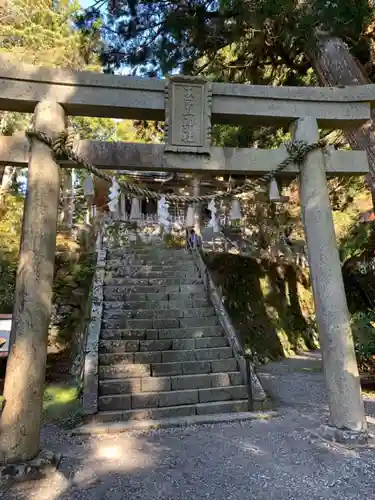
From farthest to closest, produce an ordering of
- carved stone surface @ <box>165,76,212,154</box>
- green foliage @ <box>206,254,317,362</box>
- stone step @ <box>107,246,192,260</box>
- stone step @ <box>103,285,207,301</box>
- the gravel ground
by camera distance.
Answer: green foliage @ <box>206,254,317,362</box> < stone step @ <box>107,246,192,260</box> < stone step @ <box>103,285,207,301</box> < carved stone surface @ <box>165,76,212,154</box> < the gravel ground

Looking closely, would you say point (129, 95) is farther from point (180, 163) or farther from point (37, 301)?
point (37, 301)

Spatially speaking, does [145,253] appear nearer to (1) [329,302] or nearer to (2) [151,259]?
(2) [151,259]

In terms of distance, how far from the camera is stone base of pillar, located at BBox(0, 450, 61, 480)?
338 centimetres

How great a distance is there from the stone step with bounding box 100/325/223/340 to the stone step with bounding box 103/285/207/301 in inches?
46.6

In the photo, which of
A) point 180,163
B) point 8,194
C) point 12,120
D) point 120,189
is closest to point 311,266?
point 180,163

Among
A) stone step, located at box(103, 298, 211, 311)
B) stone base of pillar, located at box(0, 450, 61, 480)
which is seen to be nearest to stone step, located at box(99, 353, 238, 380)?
stone step, located at box(103, 298, 211, 311)

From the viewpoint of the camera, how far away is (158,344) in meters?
6.83

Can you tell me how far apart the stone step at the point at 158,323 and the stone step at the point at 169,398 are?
5.96 feet

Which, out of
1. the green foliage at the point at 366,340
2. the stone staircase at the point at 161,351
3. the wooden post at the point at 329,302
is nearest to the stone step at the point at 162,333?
the stone staircase at the point at 161,351

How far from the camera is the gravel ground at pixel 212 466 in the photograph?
3221 millimetres

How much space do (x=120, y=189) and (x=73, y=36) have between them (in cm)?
1103

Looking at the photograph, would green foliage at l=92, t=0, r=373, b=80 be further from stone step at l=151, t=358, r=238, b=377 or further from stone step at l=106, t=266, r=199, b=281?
stone step at l=151, t=358, r=238, b=377

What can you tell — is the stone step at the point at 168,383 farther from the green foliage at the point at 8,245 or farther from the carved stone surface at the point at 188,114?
the green foliage at the point at 8,245

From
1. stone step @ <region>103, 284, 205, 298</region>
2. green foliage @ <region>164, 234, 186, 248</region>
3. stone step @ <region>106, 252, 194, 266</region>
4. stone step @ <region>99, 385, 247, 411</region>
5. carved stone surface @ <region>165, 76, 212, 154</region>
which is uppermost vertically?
green foliage @ <region>164, 234, 186, 248</region>
